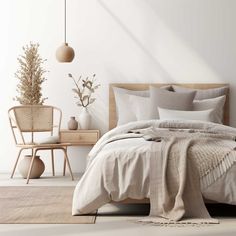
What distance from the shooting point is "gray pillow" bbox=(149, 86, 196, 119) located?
6.45 metres

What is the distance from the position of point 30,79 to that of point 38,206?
2404 mm

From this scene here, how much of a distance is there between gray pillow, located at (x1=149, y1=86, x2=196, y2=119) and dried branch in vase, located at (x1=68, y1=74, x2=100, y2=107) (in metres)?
0.85

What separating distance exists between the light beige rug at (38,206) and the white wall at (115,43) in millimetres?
1560

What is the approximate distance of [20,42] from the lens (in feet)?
23.5

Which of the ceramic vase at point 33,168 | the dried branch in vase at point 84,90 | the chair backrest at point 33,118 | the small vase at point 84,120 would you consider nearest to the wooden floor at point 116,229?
the ceramic vase at point 33,168

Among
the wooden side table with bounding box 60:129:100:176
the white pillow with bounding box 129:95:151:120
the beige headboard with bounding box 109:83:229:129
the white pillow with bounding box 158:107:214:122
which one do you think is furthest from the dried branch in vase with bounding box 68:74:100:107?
the white pillow with bounding box 158:107:214:122

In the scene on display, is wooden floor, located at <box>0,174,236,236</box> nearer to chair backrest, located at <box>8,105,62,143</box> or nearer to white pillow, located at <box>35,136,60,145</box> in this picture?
white pillow, located at <box>35,136,60,145</box>

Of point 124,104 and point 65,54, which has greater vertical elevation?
point 65,54

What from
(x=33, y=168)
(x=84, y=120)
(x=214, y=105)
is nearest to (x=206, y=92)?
(x=214, y=105)

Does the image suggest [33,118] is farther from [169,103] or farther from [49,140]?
[169,103]

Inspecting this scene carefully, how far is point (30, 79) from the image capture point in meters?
6.86

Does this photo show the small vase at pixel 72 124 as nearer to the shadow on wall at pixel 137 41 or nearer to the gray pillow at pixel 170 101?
the gray pillow at pixel 170 101

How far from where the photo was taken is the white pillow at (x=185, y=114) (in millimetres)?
6090

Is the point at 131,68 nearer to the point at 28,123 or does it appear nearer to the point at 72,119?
the point at 72,119
